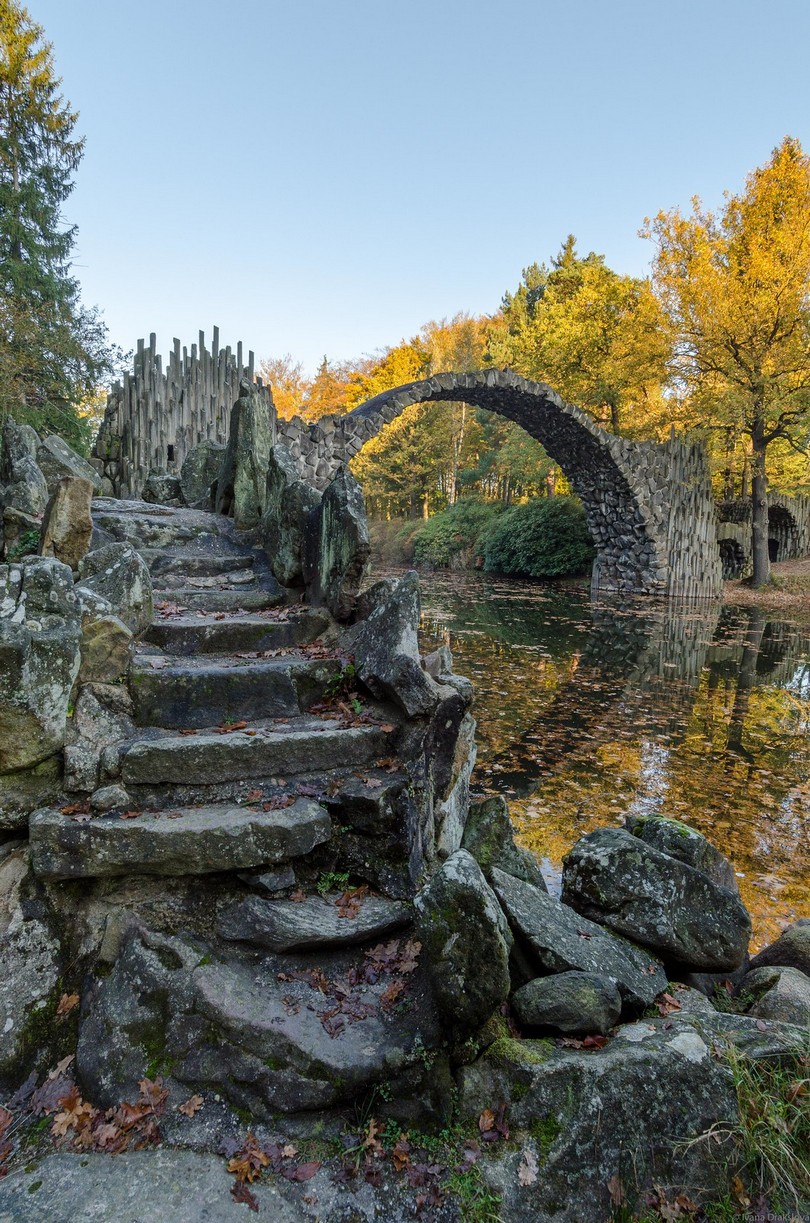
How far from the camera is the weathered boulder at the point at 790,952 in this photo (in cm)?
304

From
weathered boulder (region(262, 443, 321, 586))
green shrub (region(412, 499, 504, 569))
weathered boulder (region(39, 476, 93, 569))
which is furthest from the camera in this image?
green shrub (region(412, 499, 504, 569))

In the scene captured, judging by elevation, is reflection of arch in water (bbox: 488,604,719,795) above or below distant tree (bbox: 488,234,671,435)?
below

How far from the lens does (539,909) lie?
2.74 metres

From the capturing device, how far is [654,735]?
6.70 metres

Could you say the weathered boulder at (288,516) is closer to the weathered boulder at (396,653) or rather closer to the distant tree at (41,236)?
the weathered boulder at (396,653)

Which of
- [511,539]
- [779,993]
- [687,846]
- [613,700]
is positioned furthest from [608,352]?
[779,993]

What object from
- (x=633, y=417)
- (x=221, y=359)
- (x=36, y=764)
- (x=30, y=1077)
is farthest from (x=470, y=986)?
(x=633, y=417)

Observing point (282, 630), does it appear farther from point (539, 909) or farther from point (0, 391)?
point (0, 391)

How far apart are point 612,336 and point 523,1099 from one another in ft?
77.6

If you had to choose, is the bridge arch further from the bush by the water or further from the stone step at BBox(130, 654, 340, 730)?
the stone step at BBox(130, 654, 340, 730)

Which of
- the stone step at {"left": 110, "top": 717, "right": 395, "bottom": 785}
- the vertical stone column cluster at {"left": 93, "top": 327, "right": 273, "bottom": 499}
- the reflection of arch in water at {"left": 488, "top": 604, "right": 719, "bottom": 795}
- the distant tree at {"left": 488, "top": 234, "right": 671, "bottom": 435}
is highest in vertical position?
the distant tree at {"left": 488, "top": 234, "right": 671, "bottom": 435}

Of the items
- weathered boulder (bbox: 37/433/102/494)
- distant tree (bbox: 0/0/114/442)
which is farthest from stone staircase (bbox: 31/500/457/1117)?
distant tree (bbox: 0/0/114/442)

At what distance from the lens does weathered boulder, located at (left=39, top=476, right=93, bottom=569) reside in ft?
12.0

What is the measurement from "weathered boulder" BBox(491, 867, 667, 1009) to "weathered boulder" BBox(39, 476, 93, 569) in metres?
2.93
